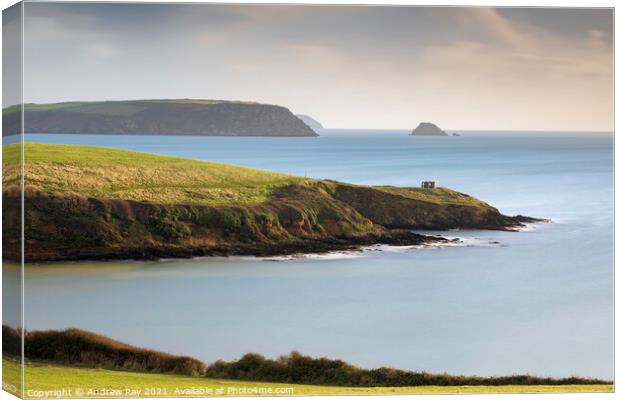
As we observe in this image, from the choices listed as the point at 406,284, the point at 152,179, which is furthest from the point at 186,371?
the point at 406,284

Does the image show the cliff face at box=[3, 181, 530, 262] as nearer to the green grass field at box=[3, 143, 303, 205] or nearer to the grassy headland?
the green grass field at box=[3, 143, 303, 205]

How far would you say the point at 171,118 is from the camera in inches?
758

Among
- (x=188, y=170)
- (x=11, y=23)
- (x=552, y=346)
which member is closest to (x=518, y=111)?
(x=552, y=346)

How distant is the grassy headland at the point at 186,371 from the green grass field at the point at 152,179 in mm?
2500

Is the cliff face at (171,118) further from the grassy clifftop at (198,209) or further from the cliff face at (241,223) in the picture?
Result: the cliff face at (241,223)

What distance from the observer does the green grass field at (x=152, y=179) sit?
18516 millimetres

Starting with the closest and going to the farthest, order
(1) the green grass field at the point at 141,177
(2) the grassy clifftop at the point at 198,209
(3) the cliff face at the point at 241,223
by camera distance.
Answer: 1. (3) the cliff face at the point at 241,223
2. (2) the grassy clifftop at the point at 198,209
3. (1) the green grass field at the point at 141,177

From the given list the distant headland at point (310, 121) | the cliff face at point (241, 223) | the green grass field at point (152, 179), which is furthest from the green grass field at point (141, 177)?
the distant headland at point (310, 121)

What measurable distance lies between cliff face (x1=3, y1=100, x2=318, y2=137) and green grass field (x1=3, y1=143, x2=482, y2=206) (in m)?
0.48

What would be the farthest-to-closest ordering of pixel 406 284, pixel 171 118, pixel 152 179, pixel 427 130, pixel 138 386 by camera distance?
pixel 427 130
pixel 152 179
pixel 171 118
pixel 406 284
pixel 138 386

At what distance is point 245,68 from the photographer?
19.2 m

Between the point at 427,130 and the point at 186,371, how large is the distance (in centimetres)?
594

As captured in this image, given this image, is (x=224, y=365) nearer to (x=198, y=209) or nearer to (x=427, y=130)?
(x=198, y=209)

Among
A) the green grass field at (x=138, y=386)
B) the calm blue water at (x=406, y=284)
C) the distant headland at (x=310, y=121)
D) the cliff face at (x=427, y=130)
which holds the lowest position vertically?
the green grass field at (x=138, y=386)
